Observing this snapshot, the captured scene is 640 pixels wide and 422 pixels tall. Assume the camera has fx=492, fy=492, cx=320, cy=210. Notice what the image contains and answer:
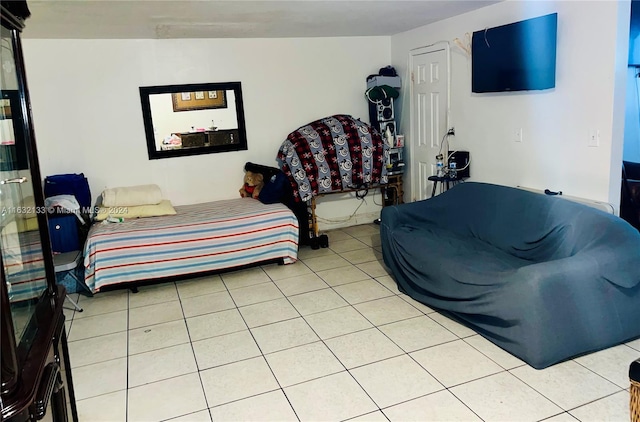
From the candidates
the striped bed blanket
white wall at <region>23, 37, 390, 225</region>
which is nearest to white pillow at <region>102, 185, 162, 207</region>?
the striped bed blanket

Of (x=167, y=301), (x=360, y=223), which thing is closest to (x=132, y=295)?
(x=167, y=301)

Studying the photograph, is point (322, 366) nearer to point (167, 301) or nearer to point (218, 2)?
point (167, 301)

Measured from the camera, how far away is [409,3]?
3.95 meters

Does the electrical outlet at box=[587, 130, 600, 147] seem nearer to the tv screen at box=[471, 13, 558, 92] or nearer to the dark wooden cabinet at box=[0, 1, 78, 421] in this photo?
the tv screen at box=[471, 13, 558, 92]

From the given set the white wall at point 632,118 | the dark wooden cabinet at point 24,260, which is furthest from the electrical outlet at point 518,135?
the dark wooden cabinet at point 24,260

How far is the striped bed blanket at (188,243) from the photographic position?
13.6 feet

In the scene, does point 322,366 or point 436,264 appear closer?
point 322,366

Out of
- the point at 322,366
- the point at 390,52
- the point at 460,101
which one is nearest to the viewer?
the point at 322,366

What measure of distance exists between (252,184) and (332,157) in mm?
932

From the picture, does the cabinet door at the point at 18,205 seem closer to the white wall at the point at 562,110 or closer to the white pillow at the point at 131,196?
the white pillow at the point at 131,196

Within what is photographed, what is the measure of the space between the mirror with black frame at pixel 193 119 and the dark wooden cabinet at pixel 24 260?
336 cm

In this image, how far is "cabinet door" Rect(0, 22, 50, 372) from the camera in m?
1.58

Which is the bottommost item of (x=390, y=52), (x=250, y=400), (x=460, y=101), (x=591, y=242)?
(x=250, y=400)

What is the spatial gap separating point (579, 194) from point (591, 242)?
0.77 m
